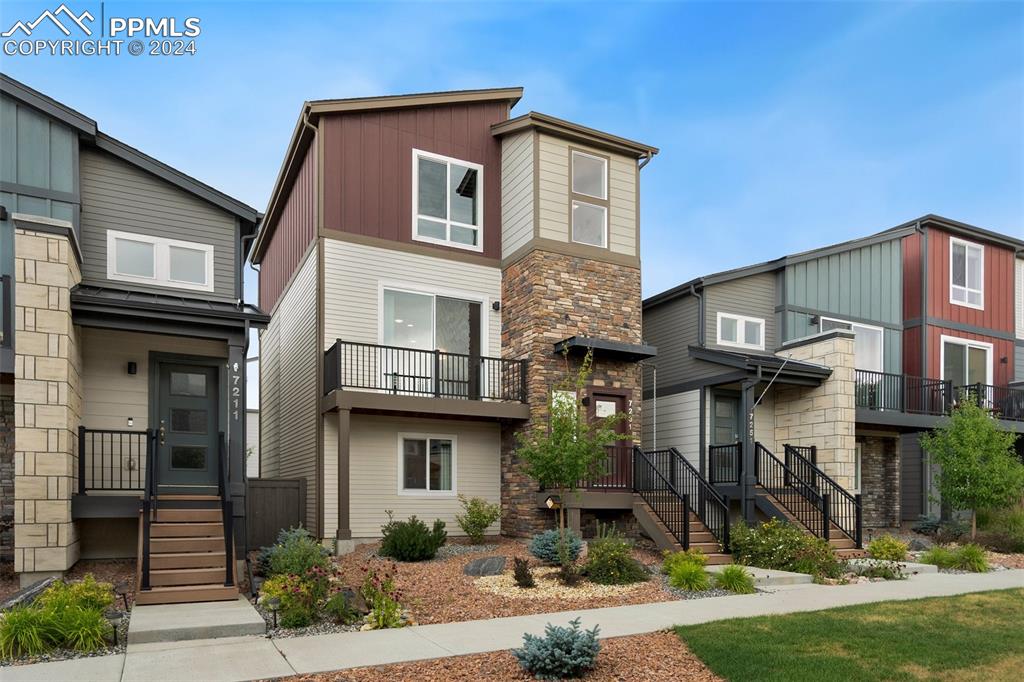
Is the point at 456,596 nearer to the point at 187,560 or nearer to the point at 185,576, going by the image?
the point at 185,576

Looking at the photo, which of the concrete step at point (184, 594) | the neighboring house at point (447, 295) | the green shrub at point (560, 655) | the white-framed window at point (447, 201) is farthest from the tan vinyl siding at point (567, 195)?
the green shrub at point (560, 655)

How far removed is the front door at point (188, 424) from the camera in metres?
14.1

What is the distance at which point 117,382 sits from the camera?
13781 mm

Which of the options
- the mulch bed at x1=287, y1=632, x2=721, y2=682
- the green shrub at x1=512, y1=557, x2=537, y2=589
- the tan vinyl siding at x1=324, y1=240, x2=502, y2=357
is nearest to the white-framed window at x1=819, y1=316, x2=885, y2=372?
the tan vinyl siding at x1=324, y1=240, x2=502, y2=357

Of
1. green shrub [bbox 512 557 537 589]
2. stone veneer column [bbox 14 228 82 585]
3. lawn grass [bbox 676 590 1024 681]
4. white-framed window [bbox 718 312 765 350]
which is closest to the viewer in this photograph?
lawn grass [bbox 676 590 1024 681]

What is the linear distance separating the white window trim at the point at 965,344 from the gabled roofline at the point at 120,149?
63.4ft

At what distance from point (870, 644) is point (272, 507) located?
1077cm

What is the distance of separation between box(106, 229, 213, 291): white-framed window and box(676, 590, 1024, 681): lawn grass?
10.6 meters

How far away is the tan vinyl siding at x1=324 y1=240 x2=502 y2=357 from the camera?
1562 cm

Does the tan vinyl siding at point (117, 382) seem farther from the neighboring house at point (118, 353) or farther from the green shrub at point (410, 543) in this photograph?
the green shrub at point (410, 543)

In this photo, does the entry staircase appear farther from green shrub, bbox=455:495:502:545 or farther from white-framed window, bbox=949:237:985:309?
white-framed window, bbox=949:237:985:309

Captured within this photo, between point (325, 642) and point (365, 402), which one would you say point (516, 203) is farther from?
point (325, 642)

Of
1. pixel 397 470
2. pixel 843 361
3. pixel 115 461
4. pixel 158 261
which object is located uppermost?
pixel 158 261

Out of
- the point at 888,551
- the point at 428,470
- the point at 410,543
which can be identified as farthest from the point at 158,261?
the point at 888,551
